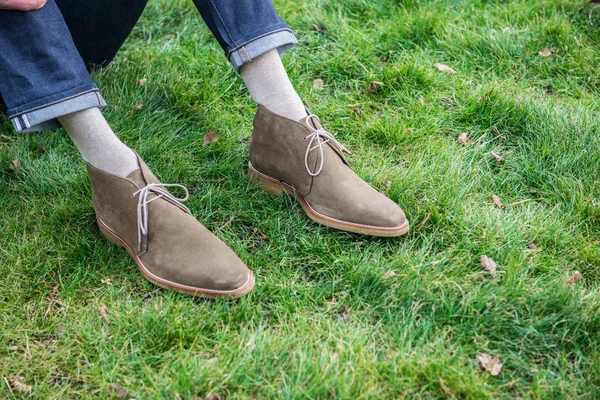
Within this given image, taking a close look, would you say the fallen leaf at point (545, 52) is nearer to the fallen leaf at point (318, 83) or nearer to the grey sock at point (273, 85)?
the fallen leaf at point (318, 83)

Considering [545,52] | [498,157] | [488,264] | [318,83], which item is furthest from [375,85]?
[488,264]

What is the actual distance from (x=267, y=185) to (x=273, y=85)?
0.41 m

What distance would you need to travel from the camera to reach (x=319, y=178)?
7.07 feet

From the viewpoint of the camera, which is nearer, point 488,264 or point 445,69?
point 488,264

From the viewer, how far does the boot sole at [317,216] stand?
206 centimetres

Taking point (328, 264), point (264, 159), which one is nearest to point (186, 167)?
point (264, 159)

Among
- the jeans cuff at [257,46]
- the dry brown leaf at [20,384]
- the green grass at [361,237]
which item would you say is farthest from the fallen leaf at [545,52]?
the dry brown leaf at [20,384]

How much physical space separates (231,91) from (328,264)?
1.23 metres

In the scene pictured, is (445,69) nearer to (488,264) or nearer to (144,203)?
(488,264)

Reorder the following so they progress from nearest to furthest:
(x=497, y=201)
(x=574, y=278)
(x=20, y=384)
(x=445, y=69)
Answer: (x=20, y=384) → (x=574, y=278) → (x=497, y=201) → (x=445, y=69)

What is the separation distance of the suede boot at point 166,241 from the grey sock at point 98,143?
1.2 inches

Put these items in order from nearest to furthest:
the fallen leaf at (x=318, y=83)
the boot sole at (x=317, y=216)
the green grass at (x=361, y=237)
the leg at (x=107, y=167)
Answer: the green grass at (x=361, y=237), the leg at (x=107, y=167), the boot sole at (x=317, y=216), the fallen leaf at (x=318, y=83)

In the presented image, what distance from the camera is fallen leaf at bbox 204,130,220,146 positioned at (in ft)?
8.63

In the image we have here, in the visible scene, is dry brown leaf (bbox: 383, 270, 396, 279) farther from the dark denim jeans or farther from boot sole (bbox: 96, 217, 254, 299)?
the dark denim jeans
